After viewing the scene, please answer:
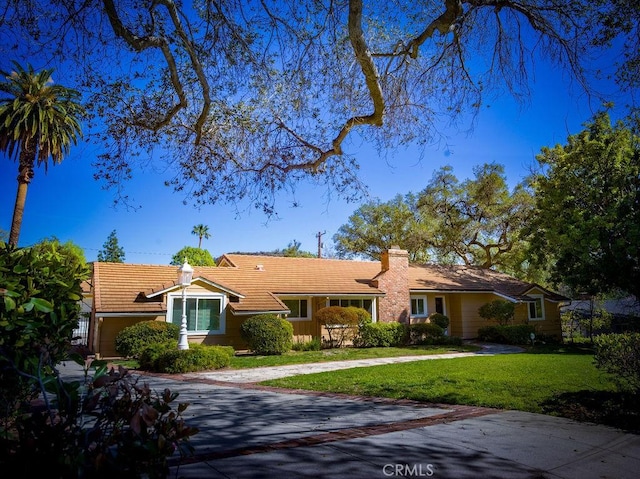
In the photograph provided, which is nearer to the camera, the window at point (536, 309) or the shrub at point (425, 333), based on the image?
the shrub at point (425, 333)

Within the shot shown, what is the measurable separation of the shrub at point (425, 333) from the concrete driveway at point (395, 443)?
15287mm

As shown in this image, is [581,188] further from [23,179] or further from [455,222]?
[23,179]

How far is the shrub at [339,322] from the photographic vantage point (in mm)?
19938

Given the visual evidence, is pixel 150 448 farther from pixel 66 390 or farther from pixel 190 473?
pixel 190 473

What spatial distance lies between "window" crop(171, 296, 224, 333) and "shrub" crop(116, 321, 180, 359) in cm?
183

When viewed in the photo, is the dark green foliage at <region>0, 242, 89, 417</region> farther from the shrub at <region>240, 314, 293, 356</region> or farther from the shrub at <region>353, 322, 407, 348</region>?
the shrub at <region>353, 322, 407, 348</region>

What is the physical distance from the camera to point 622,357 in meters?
6.37

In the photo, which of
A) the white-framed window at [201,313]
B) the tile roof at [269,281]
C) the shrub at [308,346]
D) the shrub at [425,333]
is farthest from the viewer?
the shrub at [425,333]

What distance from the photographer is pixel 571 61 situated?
664cm

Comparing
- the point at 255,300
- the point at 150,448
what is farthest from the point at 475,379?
the point at 255,300

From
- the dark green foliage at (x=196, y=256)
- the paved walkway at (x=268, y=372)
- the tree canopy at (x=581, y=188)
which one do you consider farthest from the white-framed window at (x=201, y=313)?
the dark green foliage at (x=196, y=256)

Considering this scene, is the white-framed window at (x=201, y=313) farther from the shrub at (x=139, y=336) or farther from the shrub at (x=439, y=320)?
the shrub at (x=439, y=320)

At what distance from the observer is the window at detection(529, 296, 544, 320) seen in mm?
26859

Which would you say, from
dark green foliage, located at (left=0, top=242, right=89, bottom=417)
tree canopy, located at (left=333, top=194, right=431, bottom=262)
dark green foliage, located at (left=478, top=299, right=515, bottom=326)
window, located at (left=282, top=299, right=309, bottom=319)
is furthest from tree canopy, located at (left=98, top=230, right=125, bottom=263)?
dark green foliage, located at (left=0, top=242, right=89, bottom=417)
